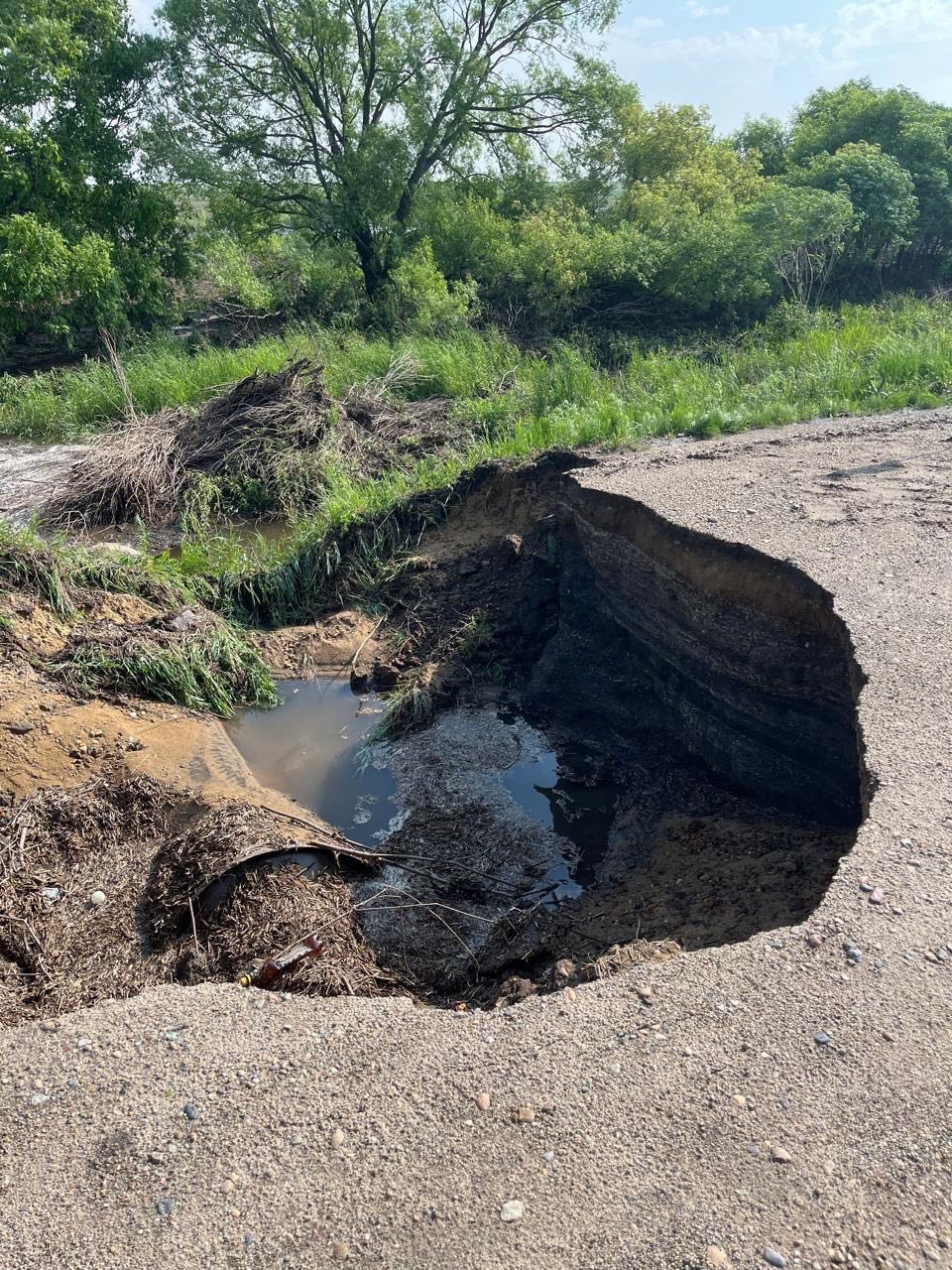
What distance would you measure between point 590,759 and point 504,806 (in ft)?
2.76

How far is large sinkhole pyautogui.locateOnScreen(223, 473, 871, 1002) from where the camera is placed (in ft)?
15.0

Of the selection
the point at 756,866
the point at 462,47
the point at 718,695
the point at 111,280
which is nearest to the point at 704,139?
the point at 462,47

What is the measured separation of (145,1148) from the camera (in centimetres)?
245

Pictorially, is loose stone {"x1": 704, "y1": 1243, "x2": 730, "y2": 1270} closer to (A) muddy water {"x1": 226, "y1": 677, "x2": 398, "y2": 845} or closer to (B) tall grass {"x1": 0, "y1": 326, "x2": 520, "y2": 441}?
(A) muddy water {"x1": 226, "y1": 677, "x2": 398, "y2": 845}

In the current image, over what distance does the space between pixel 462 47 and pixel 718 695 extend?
58.2 ft

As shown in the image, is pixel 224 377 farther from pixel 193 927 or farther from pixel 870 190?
pixel 870 190

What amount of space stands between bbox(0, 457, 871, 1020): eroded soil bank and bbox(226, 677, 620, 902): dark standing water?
1.8 inches

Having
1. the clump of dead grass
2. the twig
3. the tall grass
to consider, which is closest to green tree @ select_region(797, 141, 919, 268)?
the tall grass

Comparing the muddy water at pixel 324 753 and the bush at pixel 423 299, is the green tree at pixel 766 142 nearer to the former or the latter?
the bush at pixel 423 299

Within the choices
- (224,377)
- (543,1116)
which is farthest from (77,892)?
(224,377)

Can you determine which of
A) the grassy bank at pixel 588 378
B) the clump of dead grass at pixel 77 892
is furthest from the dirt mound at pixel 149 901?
the grassy bank at pixel 588 378

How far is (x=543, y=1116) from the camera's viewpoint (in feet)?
7.77

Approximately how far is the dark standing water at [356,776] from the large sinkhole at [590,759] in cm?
2

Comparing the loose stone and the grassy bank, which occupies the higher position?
the grassy bank
